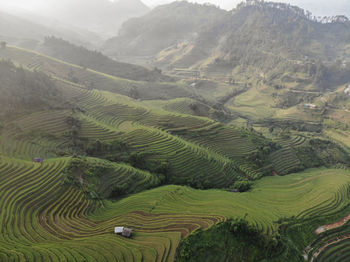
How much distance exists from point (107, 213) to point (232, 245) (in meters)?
13.1

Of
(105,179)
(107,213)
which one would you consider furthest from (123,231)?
(105,179)

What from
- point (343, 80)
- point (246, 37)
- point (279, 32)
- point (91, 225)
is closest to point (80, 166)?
point (91, 225)

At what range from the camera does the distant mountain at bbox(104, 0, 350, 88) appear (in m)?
106

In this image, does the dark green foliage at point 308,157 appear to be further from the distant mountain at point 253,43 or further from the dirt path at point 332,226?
the distant mountain at point 253,43

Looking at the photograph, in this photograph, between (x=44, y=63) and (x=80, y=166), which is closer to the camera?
(x=80, y=166)

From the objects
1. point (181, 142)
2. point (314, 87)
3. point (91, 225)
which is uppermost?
point (314, 87)

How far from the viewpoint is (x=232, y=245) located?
21312 millimetres

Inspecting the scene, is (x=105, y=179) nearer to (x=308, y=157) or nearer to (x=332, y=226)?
(x=332, y=226)

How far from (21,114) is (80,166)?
17.0 m

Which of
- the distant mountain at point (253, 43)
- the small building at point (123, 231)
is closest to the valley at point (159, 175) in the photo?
the small building at point (123, 231)

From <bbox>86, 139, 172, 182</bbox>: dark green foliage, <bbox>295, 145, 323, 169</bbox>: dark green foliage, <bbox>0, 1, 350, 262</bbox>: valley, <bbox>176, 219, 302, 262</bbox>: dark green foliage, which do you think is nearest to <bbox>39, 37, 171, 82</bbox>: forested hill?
<bbox>0, 1, 350, 262</bbox>: valley

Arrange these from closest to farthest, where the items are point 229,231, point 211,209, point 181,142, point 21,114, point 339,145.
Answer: point 229,231, point 211,209, point 21,114, point 181,142, point 339,145

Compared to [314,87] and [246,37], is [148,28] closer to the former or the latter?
[246,37]

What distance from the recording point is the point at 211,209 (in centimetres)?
2534
